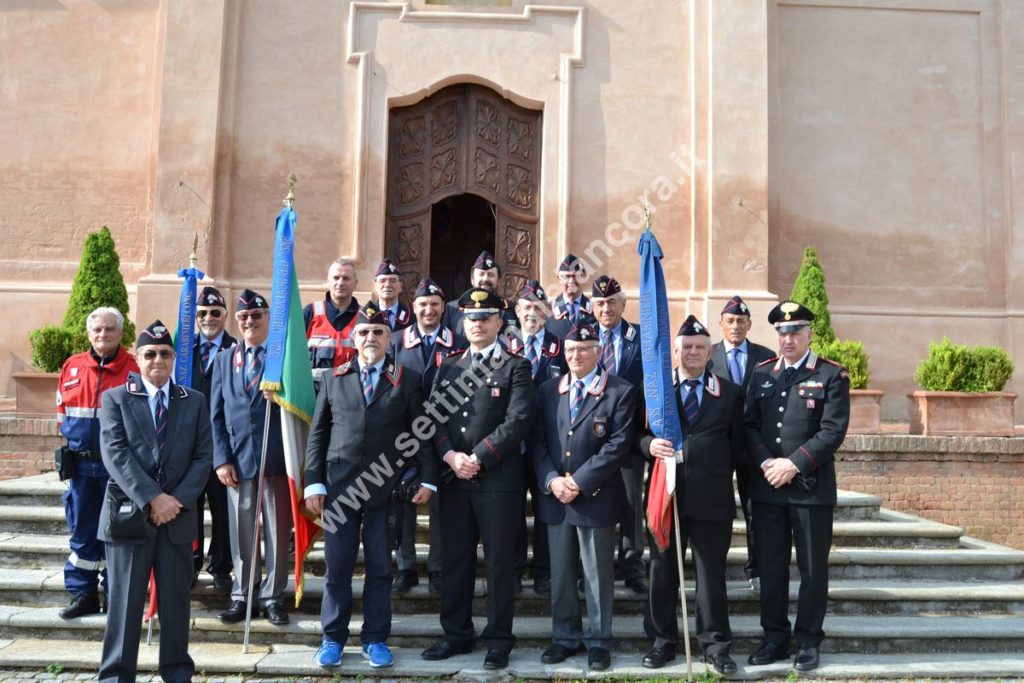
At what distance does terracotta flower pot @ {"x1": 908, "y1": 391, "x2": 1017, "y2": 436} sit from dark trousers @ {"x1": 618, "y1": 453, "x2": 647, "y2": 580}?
195 inches

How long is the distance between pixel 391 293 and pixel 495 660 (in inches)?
115

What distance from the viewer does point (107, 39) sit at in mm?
12055

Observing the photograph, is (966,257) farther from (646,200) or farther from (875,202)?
(646,200)

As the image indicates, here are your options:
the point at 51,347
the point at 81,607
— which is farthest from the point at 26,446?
the point at 81,607

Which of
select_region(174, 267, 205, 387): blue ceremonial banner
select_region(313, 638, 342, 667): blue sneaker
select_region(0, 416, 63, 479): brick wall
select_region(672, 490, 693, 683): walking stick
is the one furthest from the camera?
select_region(0, 416, 63, 479): brick wall

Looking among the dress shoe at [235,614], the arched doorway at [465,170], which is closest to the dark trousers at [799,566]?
the dress shoe at [235,614]

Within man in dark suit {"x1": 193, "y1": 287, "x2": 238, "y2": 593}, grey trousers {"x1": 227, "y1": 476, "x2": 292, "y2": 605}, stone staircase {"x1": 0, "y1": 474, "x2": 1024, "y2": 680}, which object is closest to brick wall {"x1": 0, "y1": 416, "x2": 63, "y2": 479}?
stone staircase {"x1": 0, "y1": 474, "x2": 1024, "y2": 680}

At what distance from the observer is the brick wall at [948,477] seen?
9383 millimetres

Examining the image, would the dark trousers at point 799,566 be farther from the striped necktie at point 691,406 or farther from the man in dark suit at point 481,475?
the man in dark suit at point 481,475

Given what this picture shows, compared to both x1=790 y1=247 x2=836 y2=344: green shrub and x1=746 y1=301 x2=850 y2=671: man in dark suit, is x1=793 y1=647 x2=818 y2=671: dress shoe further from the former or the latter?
x1=790 y1=247 x2=836 y2=344: green shrub

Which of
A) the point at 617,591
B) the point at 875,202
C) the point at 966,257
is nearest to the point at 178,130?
the point at 617,591

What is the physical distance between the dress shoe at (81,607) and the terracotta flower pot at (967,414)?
8288 millimetres

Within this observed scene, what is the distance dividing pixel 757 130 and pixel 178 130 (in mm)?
7447

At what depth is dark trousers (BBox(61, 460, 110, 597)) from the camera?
19.4 feet
